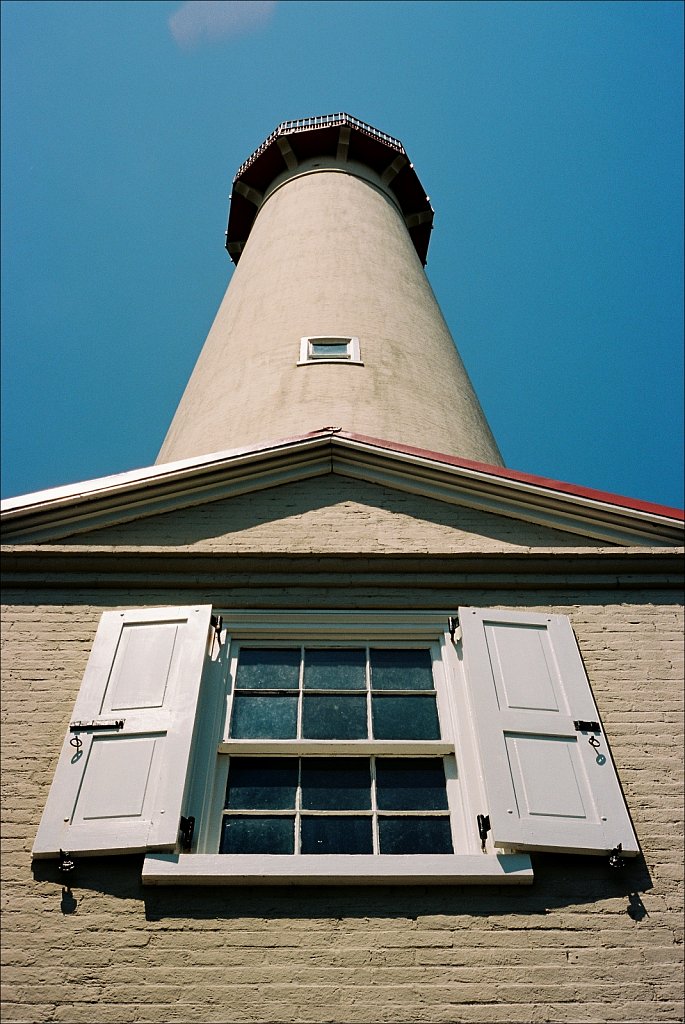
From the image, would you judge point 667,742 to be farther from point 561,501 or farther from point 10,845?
point 10,845

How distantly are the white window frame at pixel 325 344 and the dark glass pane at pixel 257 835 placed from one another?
7.00 metres

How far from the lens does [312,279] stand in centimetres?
1306

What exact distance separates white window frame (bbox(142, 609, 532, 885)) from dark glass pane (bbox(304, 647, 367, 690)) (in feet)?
0.23

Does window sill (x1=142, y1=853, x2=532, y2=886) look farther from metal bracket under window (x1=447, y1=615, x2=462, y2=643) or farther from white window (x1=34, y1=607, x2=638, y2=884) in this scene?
metal bracket under window (x1=447, y1=615, x2=462, y2=643)

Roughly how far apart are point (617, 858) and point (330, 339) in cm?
812

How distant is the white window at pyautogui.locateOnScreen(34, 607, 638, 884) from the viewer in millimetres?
4633

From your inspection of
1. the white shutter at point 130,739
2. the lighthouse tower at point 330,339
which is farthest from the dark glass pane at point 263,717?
the lighthouse tower at point 330,339

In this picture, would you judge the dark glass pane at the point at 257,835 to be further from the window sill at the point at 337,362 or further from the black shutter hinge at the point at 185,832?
the window sill at the point at 337,362

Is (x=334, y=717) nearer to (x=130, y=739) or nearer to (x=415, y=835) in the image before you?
(x=415, y=835)

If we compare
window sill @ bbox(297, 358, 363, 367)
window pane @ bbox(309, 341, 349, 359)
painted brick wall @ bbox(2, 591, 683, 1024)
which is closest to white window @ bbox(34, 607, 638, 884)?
painted brick wall @ bbox(2, 591, 683, 1024)

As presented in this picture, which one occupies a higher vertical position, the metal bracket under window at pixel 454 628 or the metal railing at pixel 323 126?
the metal railing at pixel 323 126

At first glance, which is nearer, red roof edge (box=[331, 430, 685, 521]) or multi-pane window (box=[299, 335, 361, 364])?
red roof edge (box=[331, 430, 685, 521])

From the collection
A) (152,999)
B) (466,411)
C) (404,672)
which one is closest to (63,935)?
(152,999)

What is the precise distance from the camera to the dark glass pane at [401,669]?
18.7ft
